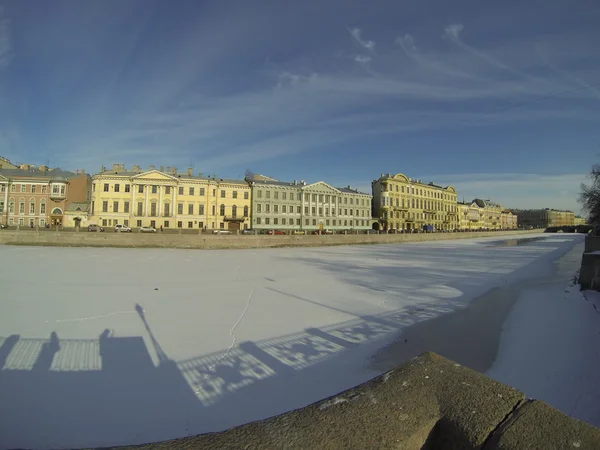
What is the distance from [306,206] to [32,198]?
46.8 metres

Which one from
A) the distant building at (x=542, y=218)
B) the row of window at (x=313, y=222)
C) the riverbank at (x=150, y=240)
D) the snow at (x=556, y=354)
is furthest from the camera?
the distant building at (x=542, y=218)

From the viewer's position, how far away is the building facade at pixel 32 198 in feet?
165

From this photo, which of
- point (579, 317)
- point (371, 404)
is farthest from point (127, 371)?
point (579, 317)

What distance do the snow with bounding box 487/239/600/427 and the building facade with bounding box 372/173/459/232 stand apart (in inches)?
2600

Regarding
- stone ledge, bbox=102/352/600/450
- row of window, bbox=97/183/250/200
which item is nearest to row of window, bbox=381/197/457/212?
row of window, bbox=97/183/250/200

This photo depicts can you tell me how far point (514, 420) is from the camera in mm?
1873

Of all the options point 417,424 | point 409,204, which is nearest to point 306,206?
point 409,204

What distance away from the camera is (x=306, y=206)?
208 feet

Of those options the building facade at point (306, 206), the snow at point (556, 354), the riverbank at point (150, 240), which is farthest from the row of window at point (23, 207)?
the snow at point (556, 354)

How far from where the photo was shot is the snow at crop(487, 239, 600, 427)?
176 inches

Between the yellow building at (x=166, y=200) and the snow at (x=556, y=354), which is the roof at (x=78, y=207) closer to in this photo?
the yellow building at (x=166, y=200)

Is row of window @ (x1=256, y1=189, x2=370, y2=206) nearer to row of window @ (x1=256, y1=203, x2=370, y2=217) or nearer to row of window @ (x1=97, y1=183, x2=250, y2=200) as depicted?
row of window @ (x1=256, y1=203, x2=370, y2=217)

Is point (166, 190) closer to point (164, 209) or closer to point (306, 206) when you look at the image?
point (164, 209)

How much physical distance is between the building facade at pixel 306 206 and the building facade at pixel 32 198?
105 feet
